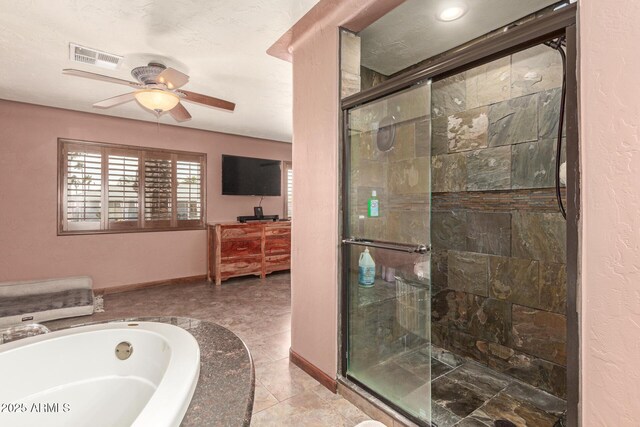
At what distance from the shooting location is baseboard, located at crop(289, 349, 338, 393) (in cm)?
197

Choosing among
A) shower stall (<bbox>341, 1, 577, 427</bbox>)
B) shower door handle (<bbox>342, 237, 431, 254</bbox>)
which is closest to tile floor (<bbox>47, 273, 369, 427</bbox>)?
shower stall (<bbox>341, 1, 577, 427</bbox>)

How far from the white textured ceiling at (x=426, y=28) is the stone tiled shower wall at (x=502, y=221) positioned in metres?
0.25

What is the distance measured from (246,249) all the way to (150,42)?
10.6 ft

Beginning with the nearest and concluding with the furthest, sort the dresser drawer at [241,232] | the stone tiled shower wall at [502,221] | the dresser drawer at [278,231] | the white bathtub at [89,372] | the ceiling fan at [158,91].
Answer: the white bathtub at [89,372] → the stone tiled shower wall at [502,221] → the ceiling fan at [158,91] → the dresser drawer at [241,232] → the dresser drawer at [278,231]

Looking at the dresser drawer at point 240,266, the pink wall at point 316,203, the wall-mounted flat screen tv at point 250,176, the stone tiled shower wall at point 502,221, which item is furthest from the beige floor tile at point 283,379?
the wall-mounted flat screen tv at point 250,176

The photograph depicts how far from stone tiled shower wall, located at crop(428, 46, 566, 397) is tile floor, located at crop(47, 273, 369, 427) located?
1.13 meters

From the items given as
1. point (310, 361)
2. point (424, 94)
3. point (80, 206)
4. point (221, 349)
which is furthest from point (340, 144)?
point (80, 206)

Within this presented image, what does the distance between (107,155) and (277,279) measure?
307 cm

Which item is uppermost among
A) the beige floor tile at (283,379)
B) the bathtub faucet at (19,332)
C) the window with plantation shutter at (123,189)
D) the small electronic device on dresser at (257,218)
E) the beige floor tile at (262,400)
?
the window with plantation shutter at (123,189)

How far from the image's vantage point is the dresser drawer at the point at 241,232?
15.4 feet

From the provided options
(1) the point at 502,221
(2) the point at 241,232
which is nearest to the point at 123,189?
(2) the point at 241,232

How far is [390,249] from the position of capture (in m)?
1.78

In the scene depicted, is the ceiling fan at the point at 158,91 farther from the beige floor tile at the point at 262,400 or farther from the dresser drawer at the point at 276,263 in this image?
the dresser drawer at the point at 276,263

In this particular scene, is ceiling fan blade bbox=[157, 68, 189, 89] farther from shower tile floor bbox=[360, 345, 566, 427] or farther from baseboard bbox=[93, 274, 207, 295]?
baseboard bbox=[93, 274, 207, 295]
